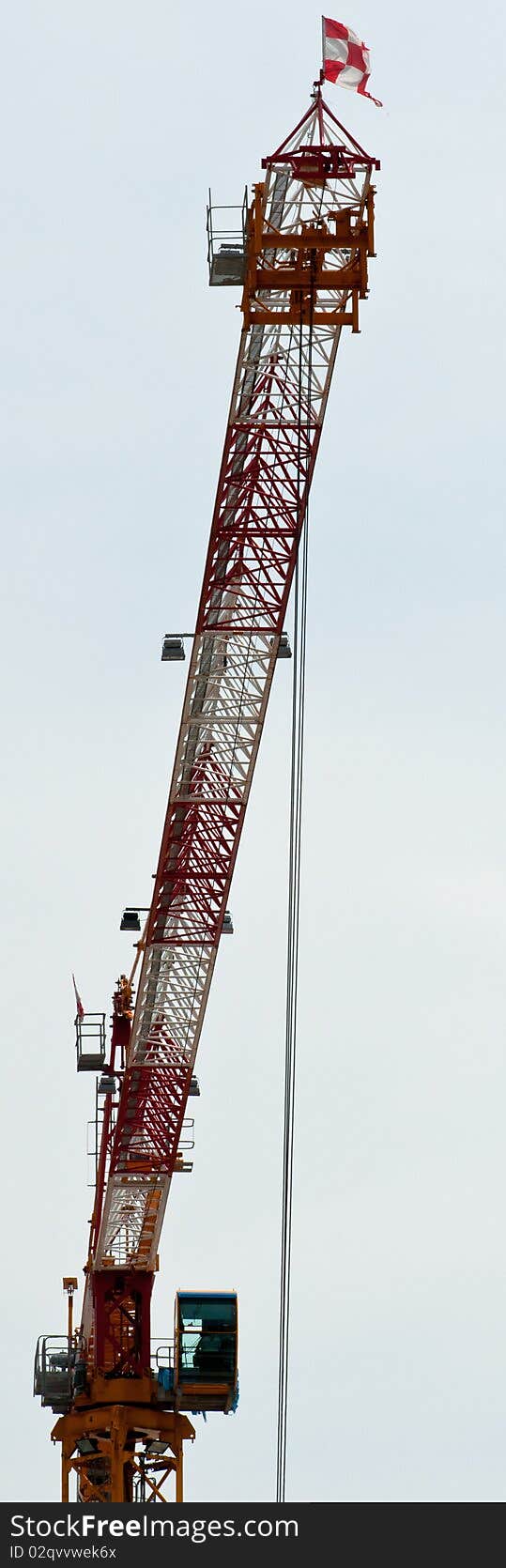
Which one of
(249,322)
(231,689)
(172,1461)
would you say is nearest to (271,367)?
(249,322)

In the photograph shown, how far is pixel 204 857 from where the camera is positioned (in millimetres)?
84688

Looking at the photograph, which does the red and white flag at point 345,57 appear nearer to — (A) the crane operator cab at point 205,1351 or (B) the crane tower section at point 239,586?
(B) the crane tower section at point 239,586

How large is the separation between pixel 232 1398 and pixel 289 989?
16.6 metres

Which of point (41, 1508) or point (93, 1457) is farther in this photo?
point (93, 1457)

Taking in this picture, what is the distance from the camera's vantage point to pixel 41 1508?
7369cm

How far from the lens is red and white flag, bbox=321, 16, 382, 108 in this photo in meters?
70.6

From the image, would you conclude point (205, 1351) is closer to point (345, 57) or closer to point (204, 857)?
point (204, 857)

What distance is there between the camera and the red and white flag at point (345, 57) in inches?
2781

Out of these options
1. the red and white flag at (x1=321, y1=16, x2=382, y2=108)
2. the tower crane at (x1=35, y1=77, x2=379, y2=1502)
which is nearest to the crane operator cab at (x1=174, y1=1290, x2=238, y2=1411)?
the tower crane at (x1=35, y1=77, x2=379, y2=1502)

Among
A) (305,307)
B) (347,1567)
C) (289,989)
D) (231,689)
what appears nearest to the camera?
(347,1567)

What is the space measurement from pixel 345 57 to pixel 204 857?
75.2ft

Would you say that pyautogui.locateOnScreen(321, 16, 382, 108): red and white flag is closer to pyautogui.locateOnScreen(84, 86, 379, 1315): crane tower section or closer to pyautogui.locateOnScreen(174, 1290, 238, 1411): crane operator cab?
pyautogui.locateOnScreen(84, 86, 379, 1315): crane tower section

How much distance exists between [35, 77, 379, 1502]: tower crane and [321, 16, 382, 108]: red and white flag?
2.03m

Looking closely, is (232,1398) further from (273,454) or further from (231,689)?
(273,454)
